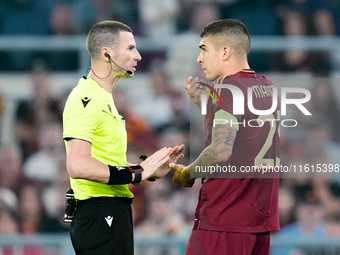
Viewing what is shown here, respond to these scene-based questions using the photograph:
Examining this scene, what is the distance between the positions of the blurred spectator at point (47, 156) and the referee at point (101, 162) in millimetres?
3278

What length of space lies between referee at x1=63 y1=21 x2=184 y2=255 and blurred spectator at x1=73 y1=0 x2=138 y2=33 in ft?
14.8

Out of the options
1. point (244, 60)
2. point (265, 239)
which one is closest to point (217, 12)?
point (244, 60)

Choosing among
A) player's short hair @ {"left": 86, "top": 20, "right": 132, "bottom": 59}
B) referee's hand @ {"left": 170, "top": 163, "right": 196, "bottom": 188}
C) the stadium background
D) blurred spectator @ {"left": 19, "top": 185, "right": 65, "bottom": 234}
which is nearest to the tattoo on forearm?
referee's hand @ {"left": 170, "top": 163, "right": 196, "bottom": 188}

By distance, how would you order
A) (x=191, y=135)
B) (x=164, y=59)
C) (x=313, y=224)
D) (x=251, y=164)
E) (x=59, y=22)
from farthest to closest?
(x=59, y=22)
(x=164, y=59)
(x=191, y=135)
(x=313, y=224)
(x=251, y=164)

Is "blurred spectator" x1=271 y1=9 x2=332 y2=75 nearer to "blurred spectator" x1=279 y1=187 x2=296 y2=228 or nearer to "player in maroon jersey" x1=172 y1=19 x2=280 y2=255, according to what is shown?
"blurred spectator" x1=279 y1=187 x2=296 y2=228

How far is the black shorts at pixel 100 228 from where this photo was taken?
3.86 m

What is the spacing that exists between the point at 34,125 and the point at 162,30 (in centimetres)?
263

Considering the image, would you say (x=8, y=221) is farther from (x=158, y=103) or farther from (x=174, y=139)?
(x=158, y=103)

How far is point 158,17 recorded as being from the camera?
8828 millimetres

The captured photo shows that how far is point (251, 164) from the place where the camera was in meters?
3.85

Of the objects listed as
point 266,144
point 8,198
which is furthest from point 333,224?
point 8,198

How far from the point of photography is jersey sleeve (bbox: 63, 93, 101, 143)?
3709mm

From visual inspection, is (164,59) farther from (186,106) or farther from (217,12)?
(217,12)

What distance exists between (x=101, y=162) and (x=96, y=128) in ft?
0.82
